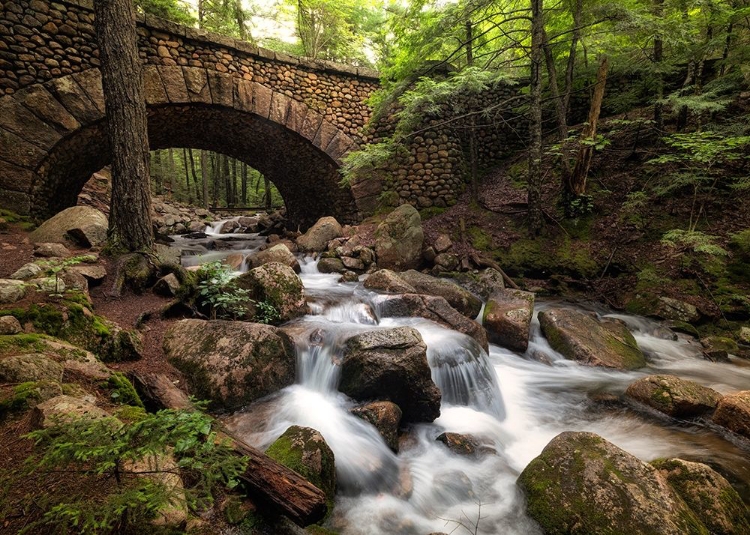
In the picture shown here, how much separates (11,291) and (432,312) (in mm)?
4515

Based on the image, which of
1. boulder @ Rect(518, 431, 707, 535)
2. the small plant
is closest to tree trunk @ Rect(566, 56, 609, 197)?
boulder @ Rect(518, 431, 707, 535)

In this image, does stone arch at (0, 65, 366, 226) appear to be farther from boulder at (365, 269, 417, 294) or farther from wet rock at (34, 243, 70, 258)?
boulder at (365, 269, 417, 294)

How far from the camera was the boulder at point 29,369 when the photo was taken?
1.83m

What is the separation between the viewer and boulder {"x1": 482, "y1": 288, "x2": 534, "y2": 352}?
503cm

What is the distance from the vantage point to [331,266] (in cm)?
750

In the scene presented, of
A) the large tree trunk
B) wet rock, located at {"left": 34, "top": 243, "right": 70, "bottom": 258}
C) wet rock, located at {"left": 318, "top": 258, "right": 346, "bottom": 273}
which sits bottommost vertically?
wet rock, located at {"left": 318, "top": 258, "right": 346, "bottom": 273}

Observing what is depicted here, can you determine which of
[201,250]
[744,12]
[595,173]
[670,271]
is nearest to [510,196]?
[595,173]

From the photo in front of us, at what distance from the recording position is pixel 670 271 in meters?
5.99

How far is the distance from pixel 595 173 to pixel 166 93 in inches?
380

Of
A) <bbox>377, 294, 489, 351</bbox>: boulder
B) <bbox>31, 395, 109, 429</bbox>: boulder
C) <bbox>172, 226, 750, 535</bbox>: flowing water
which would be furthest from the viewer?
<bbox>377, 294, 489, 351</bbox>: boulder

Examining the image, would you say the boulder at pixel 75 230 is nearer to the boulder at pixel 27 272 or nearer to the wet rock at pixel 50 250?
the wet rock at pixel 50 250

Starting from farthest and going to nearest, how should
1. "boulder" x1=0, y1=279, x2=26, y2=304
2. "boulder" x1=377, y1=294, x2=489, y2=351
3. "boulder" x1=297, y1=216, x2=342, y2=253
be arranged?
"boulder" x1=297, y1=216, x2=342, y2=253, "boulder" x1=377, y1=294, x2=489, y2=351, "boulder" x1=0, y1=279, x2=26, y2=304

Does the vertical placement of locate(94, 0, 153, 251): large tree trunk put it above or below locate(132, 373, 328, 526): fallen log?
above

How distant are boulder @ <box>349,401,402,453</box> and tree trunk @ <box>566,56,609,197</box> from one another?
6278 millimetres
